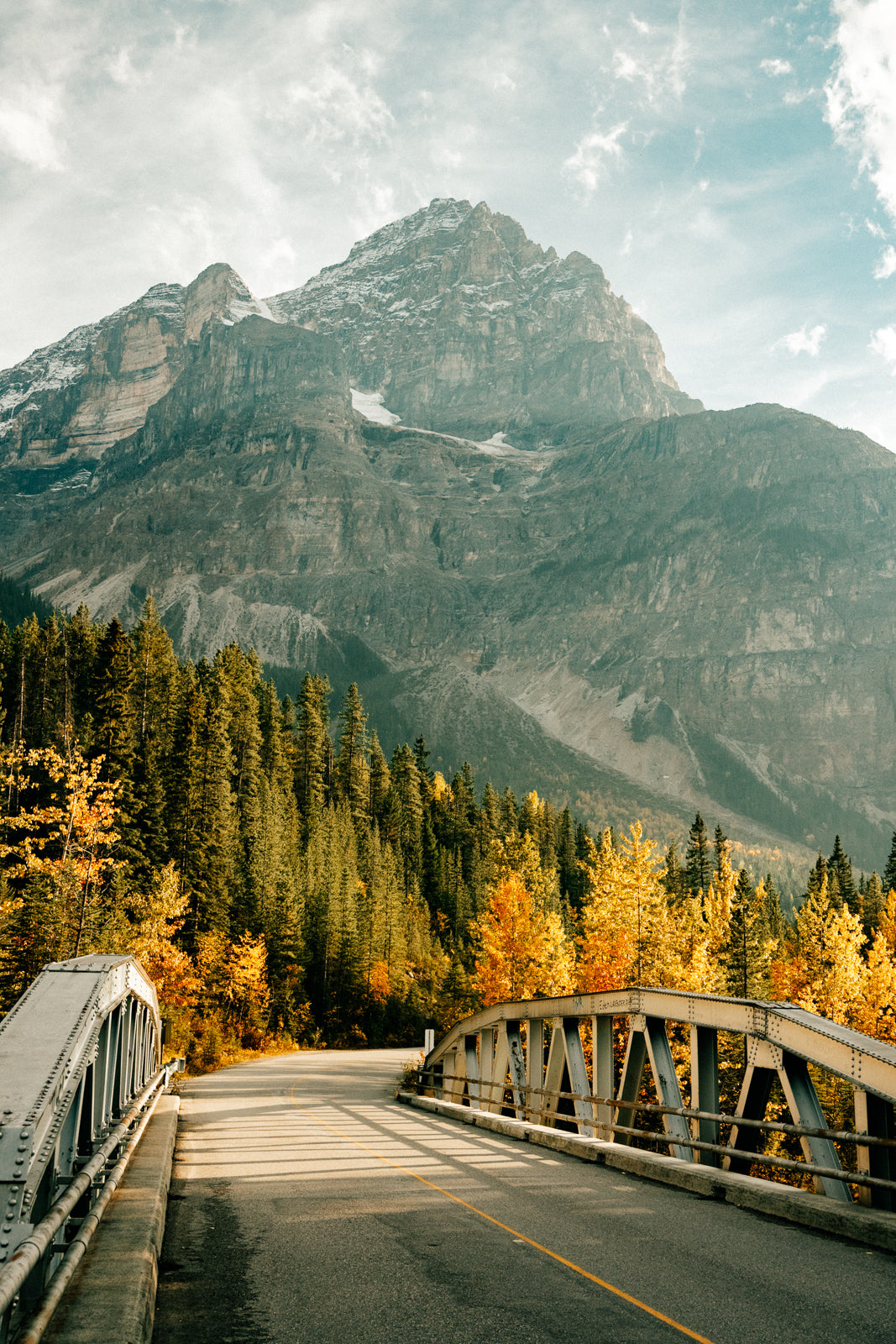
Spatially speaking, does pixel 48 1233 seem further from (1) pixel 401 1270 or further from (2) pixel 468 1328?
(1) pixel 401 1270

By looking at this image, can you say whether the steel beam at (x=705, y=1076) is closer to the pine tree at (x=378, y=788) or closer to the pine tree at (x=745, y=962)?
the pine tree at (x=745, y=962)

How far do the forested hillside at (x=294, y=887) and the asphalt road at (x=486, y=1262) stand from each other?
43.1ft

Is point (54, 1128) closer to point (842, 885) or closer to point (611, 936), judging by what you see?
point (611, 936)

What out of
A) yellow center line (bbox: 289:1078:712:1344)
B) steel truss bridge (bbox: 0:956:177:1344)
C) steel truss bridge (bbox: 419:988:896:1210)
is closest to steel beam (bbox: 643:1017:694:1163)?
steel truss bridge (bbox: 419:988:896:1210)

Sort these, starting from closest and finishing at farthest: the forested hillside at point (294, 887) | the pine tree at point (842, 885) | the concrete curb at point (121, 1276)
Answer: the concrete curb at point (121, 1276)
the forested hillside at point (294, 887)
the pine tree at point (842, 885)

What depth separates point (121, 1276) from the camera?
6.45 m

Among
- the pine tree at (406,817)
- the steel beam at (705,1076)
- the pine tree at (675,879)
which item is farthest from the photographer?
the pine tree at (406,817)

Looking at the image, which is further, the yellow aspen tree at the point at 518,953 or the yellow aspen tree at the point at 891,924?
the yellow aspen tree at the point at 891,924

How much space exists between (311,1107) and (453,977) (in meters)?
37.8

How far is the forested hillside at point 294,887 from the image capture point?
3741cm

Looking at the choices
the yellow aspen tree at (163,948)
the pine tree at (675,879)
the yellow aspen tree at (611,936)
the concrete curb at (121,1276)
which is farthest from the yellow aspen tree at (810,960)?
the concrete curb at (121,1276)

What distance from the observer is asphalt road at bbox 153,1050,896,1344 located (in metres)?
6.25

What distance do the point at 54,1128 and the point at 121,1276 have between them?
122 cm

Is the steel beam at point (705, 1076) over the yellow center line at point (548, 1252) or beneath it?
over
